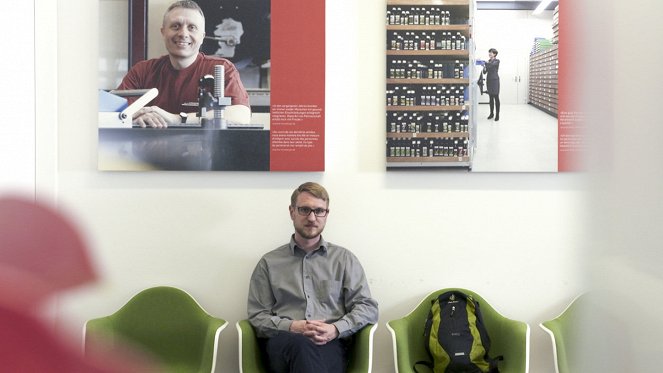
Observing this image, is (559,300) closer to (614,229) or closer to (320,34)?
(320,34)

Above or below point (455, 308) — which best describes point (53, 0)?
above

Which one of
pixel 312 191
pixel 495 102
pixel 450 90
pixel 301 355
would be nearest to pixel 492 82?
pixel 495 102

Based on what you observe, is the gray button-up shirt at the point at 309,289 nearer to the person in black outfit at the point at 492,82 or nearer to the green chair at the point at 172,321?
the green chair at the point at 172,321

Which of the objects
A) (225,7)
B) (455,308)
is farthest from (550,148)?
(225,7)

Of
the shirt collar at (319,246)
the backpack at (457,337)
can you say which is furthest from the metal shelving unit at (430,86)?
the backpack at (457,337)

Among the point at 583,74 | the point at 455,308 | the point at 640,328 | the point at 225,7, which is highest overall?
the point at 225,7

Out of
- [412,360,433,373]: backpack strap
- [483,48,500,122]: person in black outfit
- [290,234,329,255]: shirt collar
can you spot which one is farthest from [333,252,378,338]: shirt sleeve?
[483,48,500,122]: person in black outfit

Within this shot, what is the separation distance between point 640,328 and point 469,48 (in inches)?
174

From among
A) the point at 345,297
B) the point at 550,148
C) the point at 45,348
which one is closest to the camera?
the point at 45,348

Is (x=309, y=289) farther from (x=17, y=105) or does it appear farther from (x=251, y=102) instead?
(x=17, y=105)

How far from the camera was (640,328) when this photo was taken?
15.3 inches

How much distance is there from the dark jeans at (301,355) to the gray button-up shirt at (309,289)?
0.13 meters

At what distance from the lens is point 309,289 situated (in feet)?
14.0

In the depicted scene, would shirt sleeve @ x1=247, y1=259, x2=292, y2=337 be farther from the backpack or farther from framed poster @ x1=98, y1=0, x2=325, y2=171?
the backpack
